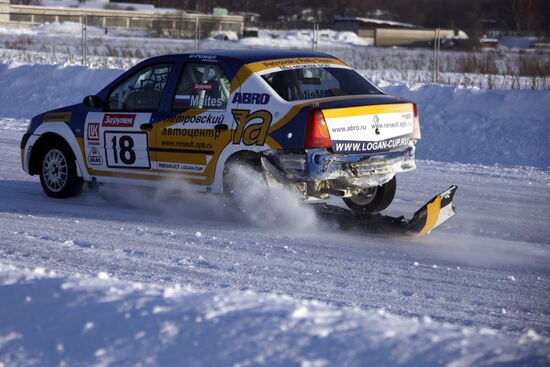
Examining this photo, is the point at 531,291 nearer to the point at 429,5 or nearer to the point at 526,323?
the point at 526,323

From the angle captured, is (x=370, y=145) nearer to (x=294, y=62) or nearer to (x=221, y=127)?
(x=294, y=62)

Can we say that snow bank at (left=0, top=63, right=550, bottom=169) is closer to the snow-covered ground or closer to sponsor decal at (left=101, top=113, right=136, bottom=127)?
the snow-covered ground

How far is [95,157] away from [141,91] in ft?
3.05

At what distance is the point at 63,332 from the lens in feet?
17.2

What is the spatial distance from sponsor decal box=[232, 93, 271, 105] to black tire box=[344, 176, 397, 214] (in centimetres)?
177

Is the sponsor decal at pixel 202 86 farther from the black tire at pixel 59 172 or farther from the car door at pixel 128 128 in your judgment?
the black tire at pixel 59 172

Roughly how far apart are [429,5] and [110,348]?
80432mm

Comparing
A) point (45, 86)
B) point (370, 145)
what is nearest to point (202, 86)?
point (370, 145)

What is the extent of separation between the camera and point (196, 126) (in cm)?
929

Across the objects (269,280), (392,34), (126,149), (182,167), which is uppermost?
(392,34)

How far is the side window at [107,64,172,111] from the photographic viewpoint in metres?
9.75

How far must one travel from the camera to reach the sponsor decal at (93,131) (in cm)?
1016

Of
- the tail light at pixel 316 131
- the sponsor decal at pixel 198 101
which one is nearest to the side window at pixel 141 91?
the sponsor decal at pixel 198 101

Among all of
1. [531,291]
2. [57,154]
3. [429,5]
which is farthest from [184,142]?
[429,5]
